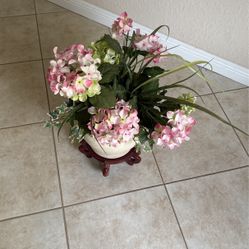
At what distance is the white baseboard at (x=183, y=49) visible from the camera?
1.51 metres

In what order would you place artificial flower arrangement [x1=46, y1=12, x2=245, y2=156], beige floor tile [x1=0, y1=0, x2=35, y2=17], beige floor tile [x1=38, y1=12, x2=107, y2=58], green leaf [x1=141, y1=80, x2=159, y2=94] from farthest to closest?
beige floor tile [x1=0, y1=0, x2=35, y2=17]
beige floor tile [x1=38, y1=12, x2=107, y2=58]
green leaf [x1=141, y1=80, x2=159, y2=94]
artificial flower arrangement [x1=46, y1=12, x2=245, y2=156]

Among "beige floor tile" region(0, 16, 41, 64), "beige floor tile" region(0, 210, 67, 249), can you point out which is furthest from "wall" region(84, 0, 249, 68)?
"beige floor tile" region(0, 210, 67, 249)

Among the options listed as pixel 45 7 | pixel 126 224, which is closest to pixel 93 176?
pixel 126 224

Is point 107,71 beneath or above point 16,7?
above

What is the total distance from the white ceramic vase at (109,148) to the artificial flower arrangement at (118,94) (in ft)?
0.14

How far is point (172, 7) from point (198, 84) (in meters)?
0.39

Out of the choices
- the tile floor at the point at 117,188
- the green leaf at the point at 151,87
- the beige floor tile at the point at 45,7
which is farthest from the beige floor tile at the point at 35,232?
the beige floor tile at the point at 45,7

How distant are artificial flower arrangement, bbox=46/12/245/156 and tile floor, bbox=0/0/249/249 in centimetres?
27

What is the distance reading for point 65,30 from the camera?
1.71 meters

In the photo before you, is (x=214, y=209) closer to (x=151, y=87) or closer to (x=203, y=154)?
(x=203, y=154)

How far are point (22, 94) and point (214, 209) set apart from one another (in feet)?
3.17

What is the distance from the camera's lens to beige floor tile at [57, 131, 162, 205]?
3.75 ft

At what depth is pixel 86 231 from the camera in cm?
105

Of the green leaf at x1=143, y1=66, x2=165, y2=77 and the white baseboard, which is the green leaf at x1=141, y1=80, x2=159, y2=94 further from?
the white baseboard
